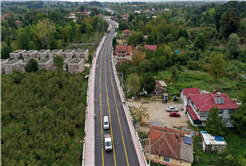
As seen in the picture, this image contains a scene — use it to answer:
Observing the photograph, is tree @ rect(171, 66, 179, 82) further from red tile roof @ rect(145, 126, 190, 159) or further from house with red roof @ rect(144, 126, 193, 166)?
house with red roof @ rect(144, 126, 193, 166)

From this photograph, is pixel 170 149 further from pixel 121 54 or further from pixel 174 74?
pixel 121 54

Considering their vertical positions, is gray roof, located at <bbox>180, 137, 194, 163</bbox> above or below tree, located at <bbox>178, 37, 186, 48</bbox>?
below

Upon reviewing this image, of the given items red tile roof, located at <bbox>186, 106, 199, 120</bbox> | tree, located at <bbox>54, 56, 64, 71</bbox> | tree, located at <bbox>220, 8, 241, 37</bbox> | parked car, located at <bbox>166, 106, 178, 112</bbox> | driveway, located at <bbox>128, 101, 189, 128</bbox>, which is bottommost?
driveway, located at <bbox>128, 101, 189, 128</bbox>

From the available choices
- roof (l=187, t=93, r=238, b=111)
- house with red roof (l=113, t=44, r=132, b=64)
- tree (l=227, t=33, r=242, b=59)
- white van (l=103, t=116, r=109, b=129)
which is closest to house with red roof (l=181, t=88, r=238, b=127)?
roof (l=187, t=93, r=238, b=111)

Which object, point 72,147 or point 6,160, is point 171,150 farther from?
point 6,160

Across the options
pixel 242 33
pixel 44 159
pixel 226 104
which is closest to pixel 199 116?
pixel 226 104

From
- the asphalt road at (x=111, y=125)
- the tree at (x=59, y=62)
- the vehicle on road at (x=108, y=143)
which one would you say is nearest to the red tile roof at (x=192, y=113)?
the asphalt road at (x=111, y=125)

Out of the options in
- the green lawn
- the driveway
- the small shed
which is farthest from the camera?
the green lawn

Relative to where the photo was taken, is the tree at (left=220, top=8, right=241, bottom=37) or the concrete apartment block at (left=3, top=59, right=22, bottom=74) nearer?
the concrete apartment block at (left=3, top=59, right=22, bottom=74)
